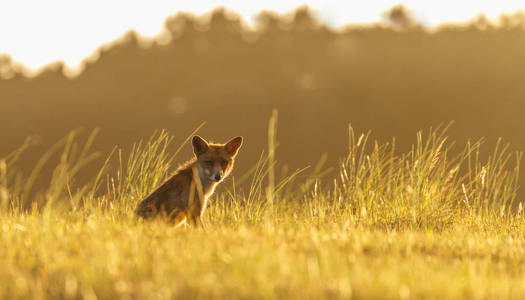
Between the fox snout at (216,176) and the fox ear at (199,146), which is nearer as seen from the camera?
the fox snout at (216,176)

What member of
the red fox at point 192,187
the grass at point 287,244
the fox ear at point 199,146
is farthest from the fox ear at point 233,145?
the grass at point 287,244

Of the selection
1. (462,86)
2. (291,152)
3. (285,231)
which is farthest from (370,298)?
(462,86)

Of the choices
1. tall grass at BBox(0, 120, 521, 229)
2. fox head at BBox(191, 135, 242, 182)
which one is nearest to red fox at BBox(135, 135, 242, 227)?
fox head at BBox(191, 135, 242, 182)

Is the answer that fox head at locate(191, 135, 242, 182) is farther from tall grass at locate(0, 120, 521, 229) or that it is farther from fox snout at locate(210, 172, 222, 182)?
tall grass at locate(0, 120, 521, 229)

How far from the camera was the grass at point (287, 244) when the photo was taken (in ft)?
13.5

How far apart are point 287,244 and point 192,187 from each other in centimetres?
213

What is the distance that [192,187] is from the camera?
7246mm

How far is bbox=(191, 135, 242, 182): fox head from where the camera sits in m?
7.93

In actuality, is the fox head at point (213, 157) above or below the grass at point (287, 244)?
above

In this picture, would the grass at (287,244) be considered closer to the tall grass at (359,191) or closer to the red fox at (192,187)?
the tall grass at (359,191)

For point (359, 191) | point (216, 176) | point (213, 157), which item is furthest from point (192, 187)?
point (359, 191)

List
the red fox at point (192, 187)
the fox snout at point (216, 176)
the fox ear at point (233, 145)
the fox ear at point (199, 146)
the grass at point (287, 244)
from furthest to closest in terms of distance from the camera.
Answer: the fox ear at point (233, 145), the fox ear at point (199, 146), the fox snout at point (216, 176), the red fox at point (192, 187), the grass at point (287, 244)

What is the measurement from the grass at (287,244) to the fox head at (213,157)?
20.1 inches

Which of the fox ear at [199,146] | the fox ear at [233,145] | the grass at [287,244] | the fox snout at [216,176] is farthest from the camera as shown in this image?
the fox ear at [233,145]
